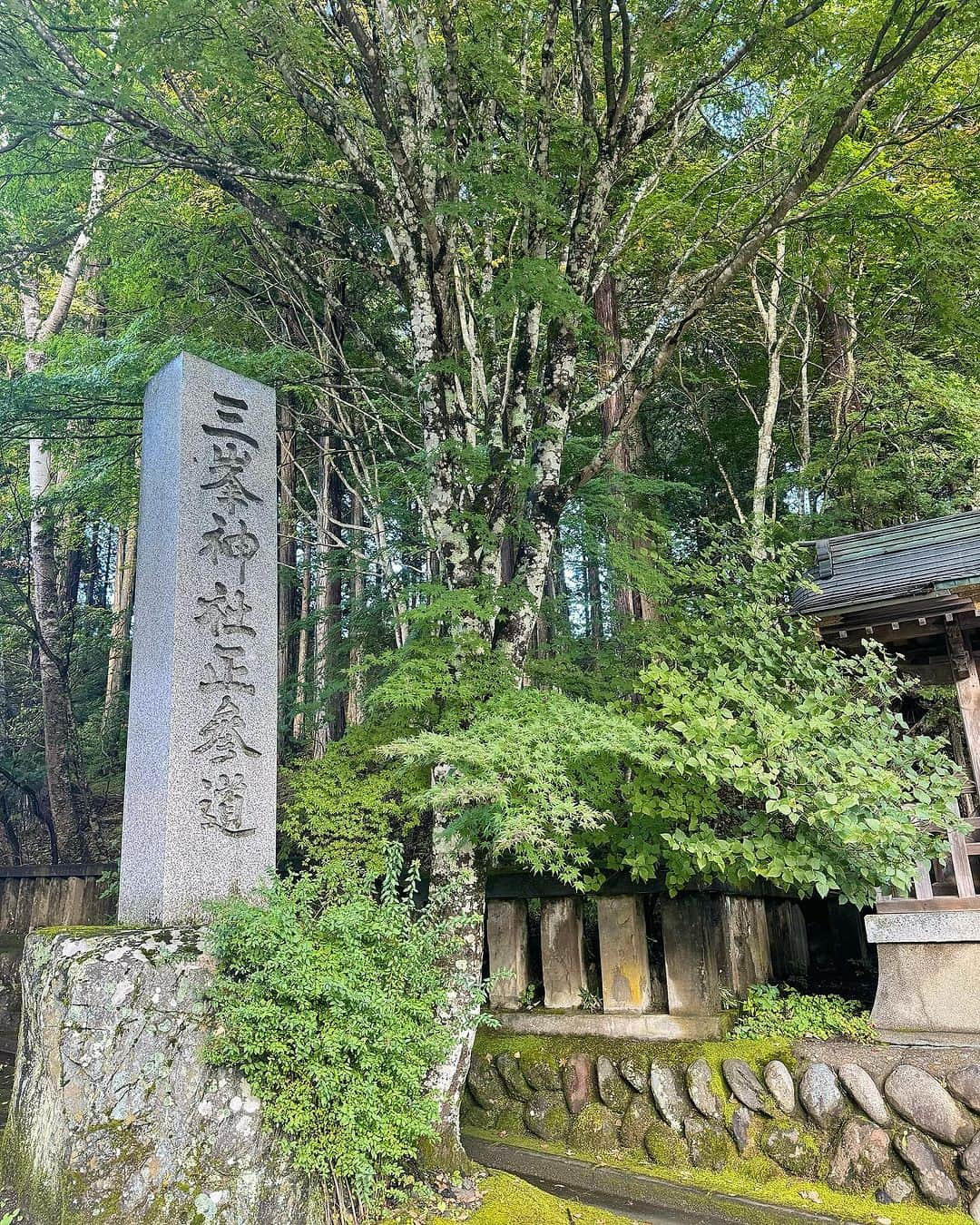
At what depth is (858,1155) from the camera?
4.82 meters

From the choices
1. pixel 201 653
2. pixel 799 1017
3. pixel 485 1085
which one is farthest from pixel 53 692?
pixel 799 1017

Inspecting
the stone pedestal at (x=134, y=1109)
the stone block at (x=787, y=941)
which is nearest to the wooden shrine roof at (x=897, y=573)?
the stone block at (x=787, y=941)

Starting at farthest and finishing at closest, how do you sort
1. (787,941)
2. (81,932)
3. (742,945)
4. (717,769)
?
(787,941) → (742,945) → (717,769) → (81,932)

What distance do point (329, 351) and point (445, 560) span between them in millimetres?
3900

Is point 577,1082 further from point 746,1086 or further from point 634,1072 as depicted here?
point 746,1086

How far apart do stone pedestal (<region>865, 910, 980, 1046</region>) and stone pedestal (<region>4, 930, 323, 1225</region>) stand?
13.2 feet

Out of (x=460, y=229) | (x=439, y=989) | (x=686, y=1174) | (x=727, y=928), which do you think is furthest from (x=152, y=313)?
(x=686, y=1174)

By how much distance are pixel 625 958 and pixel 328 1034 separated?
3.02 meters

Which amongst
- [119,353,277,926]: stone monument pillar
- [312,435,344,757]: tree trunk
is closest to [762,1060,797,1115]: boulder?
[119,353,277,926]: stone monument pillar

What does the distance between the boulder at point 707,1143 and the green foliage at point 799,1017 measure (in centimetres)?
62

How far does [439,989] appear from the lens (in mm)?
4355

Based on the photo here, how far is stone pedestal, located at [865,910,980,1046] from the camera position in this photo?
5.40 meters

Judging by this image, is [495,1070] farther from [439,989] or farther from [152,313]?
[152,313]

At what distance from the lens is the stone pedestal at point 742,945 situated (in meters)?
6.07
